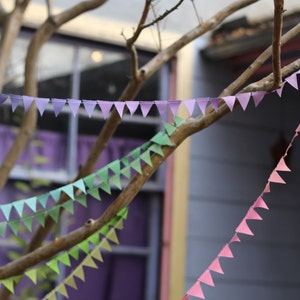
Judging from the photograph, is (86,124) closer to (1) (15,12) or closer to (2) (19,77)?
(2) (19,77)

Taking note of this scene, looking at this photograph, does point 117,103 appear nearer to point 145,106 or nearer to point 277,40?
point 145,106

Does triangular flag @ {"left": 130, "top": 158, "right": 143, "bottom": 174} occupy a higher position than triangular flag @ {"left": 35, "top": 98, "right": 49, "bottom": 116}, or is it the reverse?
triangular flag @ {"left": 35, "top": 98, "right": 49, "bottom": 116}

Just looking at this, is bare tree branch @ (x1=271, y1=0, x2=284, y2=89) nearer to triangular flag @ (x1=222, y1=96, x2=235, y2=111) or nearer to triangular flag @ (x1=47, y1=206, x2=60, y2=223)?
triangular flag @ (x1=222, y1=96, x2=235, y2=111)

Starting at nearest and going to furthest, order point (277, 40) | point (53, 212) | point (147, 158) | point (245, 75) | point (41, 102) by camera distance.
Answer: point (277, 40)
point (41, 102)
point (147, 158)
point (245, 75)
point (53, 212)

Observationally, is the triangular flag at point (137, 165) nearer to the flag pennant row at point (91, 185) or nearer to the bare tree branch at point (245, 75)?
the flag pennant row at point (91, 185)

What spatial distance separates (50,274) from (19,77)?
1.75 meters

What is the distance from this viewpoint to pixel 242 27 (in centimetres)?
799

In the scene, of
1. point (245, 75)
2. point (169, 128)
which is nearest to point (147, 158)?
point (169, 128)

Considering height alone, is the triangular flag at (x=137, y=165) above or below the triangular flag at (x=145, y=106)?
below

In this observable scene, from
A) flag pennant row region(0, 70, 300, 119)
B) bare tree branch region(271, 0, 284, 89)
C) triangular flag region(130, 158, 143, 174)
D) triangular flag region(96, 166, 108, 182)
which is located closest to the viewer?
bare tree branch region(271, 0, 284, 89)

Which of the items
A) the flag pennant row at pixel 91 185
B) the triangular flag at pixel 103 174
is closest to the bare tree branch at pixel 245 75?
the flag pennant row at pixel 91 185

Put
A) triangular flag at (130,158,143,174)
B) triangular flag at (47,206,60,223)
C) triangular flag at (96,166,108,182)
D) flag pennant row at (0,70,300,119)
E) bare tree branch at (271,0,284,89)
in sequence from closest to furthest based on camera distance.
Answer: bare tree branch at (271,0,284,89)
flag pennant row at (0,70,300,119)
triangular flag at (130,158,143,174)
triangular flag at (96,166,108,182)
triangular flag at (47,206,60,223)

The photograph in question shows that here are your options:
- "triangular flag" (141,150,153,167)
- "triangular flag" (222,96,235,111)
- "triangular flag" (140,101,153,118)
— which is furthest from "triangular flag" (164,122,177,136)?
"triangular flag" (222,96,235,111)

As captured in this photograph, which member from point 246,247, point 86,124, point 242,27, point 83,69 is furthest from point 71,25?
point 246,247
